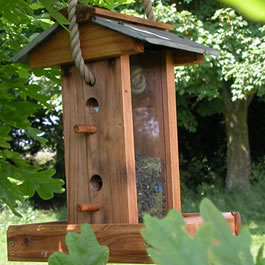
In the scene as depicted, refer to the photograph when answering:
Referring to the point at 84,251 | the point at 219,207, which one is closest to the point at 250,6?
the point at 84,251

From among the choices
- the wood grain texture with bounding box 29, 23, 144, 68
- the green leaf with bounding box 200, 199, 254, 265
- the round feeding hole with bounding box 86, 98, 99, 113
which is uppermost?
the wood grain texture with bounding box 29, 23, 144, 68

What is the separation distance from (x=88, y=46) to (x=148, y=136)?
39 centimetres

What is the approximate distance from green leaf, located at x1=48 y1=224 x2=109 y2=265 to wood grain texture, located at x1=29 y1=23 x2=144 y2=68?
1.41 metres

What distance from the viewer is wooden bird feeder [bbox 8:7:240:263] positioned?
175 centimetres

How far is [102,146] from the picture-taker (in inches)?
72.2

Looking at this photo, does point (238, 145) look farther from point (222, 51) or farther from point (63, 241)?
point (63, 241)

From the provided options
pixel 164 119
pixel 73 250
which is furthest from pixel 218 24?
pixel 73 250

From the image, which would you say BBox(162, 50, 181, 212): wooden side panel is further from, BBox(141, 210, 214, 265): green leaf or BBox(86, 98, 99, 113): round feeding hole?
BBox(141, 210, 214, 265): green leaf

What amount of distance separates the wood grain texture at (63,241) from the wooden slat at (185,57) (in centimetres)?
68

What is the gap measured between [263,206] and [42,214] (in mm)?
4351

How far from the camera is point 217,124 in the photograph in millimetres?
13844

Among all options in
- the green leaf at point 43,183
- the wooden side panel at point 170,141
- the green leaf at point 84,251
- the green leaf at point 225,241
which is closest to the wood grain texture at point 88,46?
the wooden side panel at point 170,141

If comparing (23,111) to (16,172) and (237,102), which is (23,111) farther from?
(237,102)

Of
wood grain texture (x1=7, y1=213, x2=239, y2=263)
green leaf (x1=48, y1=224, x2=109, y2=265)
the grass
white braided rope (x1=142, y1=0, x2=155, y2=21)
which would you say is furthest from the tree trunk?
green leaf (x1=48, y1=224, x2=109, y2=265)
